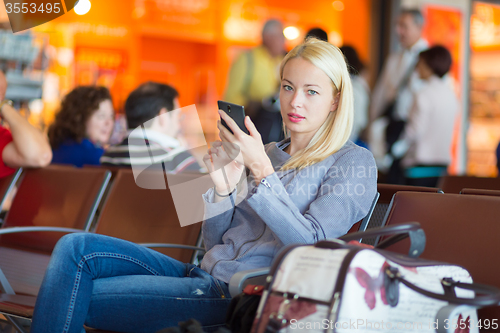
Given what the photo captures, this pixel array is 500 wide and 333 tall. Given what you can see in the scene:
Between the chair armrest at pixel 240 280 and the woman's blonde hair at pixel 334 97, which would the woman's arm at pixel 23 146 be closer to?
the woman's blonde hair at pixel 334 97

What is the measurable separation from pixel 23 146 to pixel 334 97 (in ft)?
5.63

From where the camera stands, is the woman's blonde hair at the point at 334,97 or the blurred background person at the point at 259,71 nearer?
the woman's blonde hair at the point at 334,97

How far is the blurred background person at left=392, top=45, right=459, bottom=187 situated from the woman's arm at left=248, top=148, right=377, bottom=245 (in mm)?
2527

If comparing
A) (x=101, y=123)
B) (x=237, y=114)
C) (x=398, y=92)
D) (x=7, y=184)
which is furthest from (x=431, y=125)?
(x=7, y=184)

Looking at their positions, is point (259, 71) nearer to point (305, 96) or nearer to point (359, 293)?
point (305, 96)

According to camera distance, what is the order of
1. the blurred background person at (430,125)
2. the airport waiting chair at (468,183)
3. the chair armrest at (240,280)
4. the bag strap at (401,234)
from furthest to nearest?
the blurred background person at (430,125)
the airport waiting chair at (468,183)
the chair armrest at (240,280)
the bag strap at (401,234)

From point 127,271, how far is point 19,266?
1.13 metres

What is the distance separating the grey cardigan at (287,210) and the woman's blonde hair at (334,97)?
0.03 meters

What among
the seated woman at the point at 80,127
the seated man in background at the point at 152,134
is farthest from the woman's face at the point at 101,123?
the seated man in background at the point at 152,134

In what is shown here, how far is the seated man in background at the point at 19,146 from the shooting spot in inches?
108

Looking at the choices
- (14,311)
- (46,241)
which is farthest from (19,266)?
(14,311)

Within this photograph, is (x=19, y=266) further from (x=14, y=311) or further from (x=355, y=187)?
(x=355, y=187)

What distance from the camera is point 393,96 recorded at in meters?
4.55

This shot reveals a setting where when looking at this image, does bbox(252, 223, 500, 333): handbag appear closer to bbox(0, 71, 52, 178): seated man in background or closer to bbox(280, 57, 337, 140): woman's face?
bbox(280, 57, 337, 140): woman's face
